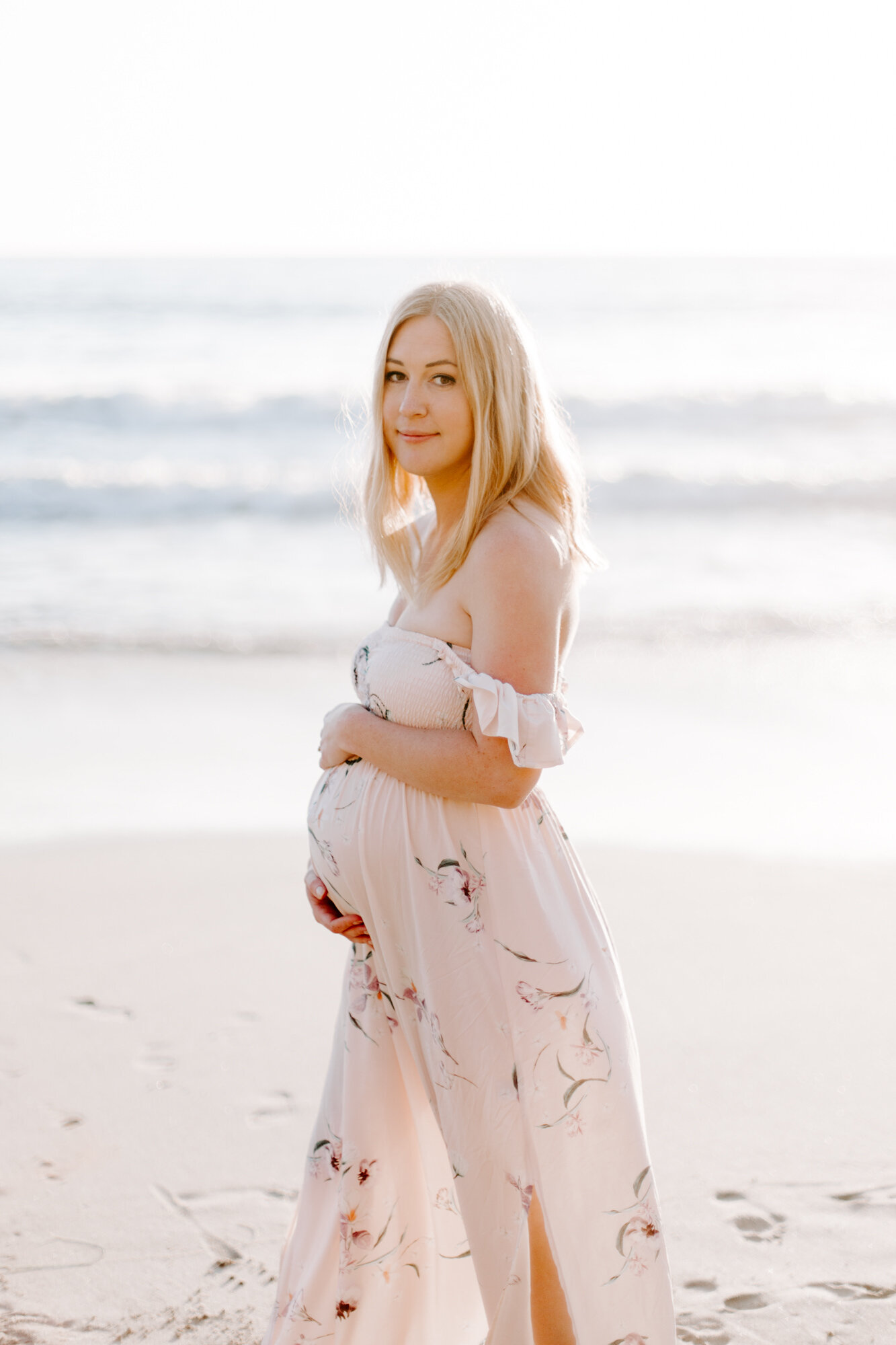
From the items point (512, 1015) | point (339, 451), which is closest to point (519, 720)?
point (512, 1015)

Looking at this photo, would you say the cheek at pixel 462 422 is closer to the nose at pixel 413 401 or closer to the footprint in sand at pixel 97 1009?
the nose at pixel 413 401

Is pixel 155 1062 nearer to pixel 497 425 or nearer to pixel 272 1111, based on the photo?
pixel 272 1111

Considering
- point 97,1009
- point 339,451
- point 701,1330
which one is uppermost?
point 339,451

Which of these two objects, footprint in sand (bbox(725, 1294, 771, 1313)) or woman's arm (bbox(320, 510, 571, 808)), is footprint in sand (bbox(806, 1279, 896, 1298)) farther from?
woman's arm (bbox(320, 510, 571, 808))

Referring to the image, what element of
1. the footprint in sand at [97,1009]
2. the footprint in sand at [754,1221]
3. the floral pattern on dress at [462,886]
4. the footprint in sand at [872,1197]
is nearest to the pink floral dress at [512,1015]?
the floral pattern on dress at [462,886]

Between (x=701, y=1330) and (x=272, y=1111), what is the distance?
1240 mm

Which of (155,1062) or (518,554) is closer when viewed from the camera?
(518,554)

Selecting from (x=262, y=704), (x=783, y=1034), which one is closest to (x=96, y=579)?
(x=262, y=704)

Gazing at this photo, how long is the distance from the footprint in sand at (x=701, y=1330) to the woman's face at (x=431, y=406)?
1.76 m

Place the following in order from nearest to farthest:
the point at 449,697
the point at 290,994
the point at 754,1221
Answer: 1. the point at 449,697
2. the point at 754,1221
3. the point at 290,994

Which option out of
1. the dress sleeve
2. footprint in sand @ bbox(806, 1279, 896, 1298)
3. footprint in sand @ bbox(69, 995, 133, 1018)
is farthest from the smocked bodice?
footprint in sand @ bbox(69, 995, 133, 1018)

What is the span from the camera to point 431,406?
204 centimetres

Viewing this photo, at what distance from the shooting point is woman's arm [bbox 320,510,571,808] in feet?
6.21

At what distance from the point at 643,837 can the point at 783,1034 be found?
140 centimetres
